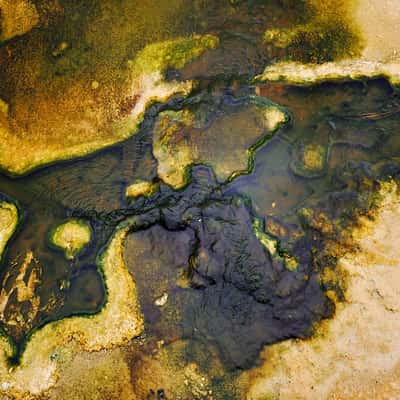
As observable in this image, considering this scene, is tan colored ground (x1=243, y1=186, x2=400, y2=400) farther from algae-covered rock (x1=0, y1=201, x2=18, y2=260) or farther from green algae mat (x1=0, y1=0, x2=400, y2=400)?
algae-covered rock (x1=0, y1=201, x2=18, y2=260)

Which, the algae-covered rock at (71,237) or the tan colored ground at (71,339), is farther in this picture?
the algae-covered rock at (71,237)

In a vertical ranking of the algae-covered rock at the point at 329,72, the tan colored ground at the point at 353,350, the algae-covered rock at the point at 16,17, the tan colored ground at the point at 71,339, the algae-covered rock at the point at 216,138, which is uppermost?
the algae-covered rock at the point at 16,17

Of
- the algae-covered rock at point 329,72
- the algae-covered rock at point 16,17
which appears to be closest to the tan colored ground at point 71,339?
the algae-covered rock at point 329,72

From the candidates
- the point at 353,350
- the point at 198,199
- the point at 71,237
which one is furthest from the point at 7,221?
the point at 353,350

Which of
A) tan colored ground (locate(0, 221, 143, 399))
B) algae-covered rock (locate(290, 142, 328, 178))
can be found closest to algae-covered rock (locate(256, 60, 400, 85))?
algae-covered rock (locate(290, 142, 328, 178))

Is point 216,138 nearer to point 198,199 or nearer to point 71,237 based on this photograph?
point 198,199

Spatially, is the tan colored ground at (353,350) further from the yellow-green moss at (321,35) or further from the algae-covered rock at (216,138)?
the yellow-green moss at (321,35)
